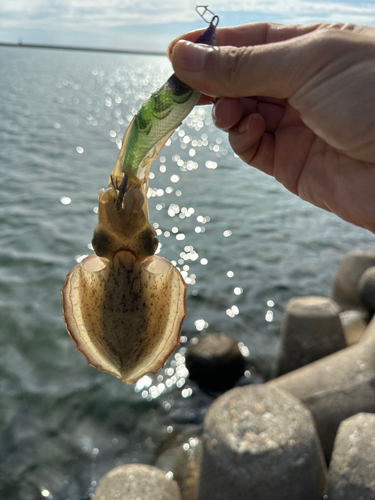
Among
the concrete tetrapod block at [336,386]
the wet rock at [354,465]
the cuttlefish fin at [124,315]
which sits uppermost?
the cuttlefish fin at [124,315]

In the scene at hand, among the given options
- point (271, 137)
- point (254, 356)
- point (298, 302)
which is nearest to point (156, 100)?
point (271, 137)

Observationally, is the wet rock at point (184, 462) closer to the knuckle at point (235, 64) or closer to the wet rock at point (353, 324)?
the wet rock at point (353, 324)

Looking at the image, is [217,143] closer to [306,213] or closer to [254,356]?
[306,213]

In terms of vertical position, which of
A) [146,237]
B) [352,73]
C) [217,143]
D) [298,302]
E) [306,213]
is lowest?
[217,143]

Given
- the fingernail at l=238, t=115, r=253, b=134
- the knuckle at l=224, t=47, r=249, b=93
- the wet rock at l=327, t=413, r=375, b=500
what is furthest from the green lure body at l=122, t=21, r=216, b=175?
the wet rock at l=327, t=413, r=375, b=500

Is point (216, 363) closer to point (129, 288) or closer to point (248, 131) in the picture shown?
point (248, 131)

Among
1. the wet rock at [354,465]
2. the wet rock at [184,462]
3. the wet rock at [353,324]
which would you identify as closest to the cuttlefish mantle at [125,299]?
the wet rock at [354,465]
